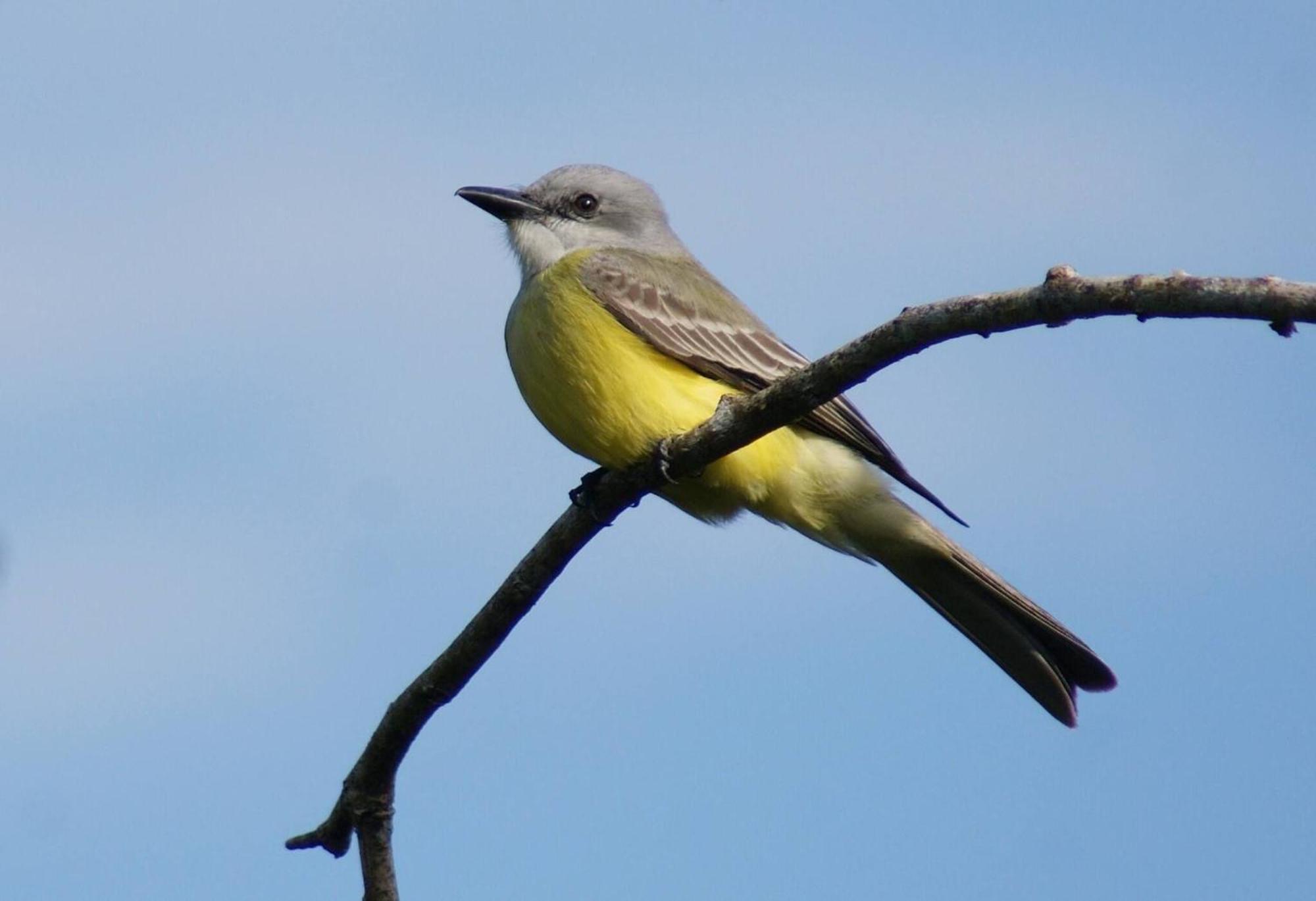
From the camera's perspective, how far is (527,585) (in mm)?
6332

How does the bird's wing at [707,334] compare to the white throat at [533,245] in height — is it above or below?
below

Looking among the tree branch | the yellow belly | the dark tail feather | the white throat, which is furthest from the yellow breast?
the dark tail feather

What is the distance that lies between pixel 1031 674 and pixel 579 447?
225cm

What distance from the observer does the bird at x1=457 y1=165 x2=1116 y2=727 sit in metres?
7.65

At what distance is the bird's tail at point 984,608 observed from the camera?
7.92 metres

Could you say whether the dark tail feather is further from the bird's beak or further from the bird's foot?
the bird's beak

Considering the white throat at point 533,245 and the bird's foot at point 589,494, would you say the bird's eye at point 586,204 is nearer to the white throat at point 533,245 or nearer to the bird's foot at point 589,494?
the white throat at point 533,245

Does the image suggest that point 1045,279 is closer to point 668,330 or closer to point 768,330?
point 668,330

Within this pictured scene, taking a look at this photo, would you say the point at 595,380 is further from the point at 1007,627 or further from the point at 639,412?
the point at 1007,627

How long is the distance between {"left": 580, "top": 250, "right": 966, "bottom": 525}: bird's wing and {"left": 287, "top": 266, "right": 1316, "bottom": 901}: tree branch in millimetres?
989

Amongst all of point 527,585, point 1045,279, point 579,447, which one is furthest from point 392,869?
point 1045,279

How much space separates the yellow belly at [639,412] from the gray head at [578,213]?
1054mm

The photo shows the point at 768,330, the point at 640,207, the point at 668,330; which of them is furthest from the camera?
the point at 640,207

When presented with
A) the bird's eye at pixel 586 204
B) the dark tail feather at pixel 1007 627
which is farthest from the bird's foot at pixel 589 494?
the bird's eye at pixel 586 204
